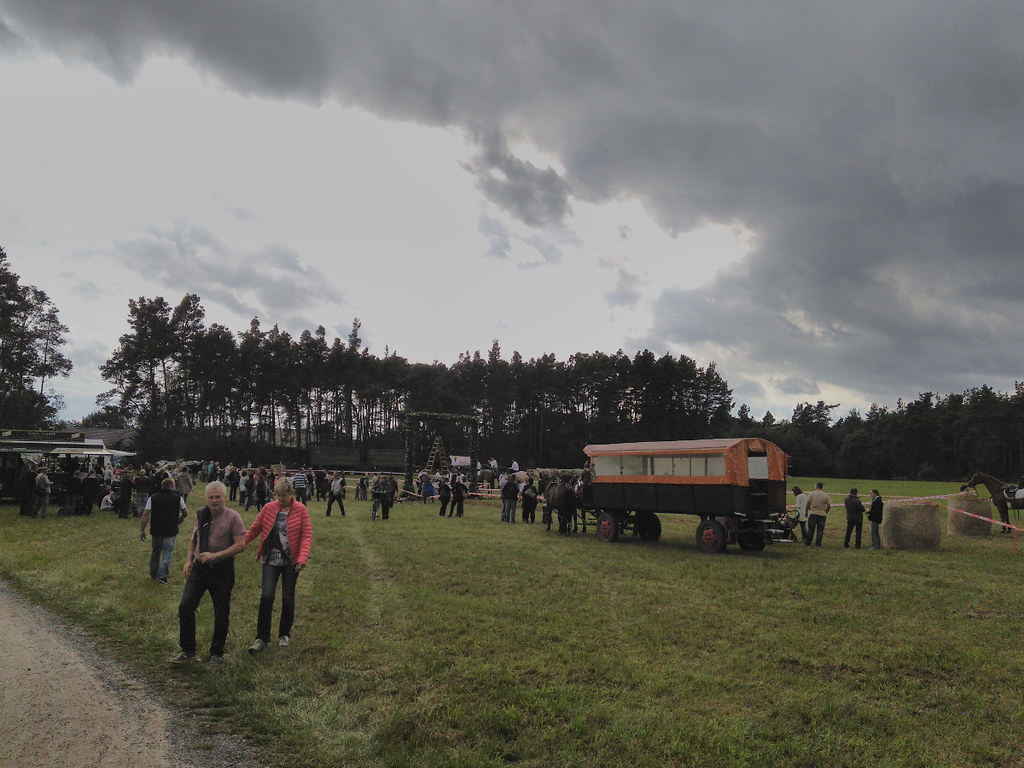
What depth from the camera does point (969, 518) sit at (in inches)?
725

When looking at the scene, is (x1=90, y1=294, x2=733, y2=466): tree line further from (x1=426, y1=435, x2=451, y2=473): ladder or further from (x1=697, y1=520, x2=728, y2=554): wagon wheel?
(x1=697, y1=520, x2=728, y2=554): wagon wheel

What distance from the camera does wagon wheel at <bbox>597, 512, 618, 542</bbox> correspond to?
55.2ft

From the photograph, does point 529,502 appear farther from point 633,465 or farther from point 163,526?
point 163,526

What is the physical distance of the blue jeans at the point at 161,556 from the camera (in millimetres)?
10234

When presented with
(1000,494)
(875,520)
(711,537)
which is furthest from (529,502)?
(1000,494)

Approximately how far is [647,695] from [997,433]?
96736mm

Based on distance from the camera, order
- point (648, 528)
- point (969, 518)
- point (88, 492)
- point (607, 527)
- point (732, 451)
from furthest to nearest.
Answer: point (88, 492) → point (969, 518) → point (648, 528) → point (607, 527) → point (732, 451)

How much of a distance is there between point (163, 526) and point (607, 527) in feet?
35.9

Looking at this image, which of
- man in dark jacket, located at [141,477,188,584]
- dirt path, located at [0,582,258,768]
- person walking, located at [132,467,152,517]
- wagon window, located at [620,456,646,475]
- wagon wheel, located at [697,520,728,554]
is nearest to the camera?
dirt path, located at [0,582,258,768]

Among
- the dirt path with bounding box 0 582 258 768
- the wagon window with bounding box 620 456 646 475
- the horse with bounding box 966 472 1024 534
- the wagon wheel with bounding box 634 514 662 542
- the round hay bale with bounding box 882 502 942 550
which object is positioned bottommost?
the dirt path with bounding box 0 582 258 768

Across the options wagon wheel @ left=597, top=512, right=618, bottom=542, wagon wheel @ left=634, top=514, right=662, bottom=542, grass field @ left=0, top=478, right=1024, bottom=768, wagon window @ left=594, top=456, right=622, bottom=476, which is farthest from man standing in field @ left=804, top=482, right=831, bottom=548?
wagon window @ left=594, top=456, right=622, bottom=476

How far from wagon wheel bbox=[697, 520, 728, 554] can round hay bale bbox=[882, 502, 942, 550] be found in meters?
4.72

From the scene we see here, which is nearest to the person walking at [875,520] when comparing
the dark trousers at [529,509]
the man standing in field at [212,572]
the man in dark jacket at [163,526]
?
the dark trousers at [529,509]

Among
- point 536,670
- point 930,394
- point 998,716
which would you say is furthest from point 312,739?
point 930,394
